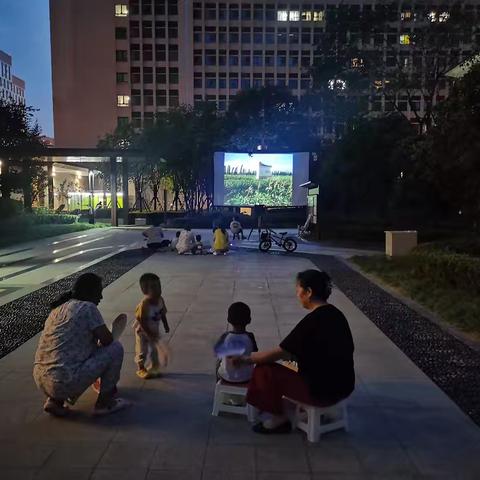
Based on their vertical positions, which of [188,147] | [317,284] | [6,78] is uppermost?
[6,78]

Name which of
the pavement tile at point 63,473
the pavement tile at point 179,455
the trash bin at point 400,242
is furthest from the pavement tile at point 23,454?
the trash bin at point 400,242

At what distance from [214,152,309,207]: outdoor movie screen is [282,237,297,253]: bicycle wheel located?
14.0 m

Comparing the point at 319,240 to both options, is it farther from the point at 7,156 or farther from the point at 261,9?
the point at 261,9

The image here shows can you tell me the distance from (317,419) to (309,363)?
0.44 metres

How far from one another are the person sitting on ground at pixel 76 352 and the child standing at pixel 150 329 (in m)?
0.99

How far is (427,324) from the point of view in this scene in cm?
805

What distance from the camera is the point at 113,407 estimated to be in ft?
14.9

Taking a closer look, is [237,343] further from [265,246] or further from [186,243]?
[265,246]

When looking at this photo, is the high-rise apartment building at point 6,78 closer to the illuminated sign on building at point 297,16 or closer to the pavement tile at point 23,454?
the illuminated sign on building at point 297,16

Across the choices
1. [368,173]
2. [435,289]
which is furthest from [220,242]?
[368,173]

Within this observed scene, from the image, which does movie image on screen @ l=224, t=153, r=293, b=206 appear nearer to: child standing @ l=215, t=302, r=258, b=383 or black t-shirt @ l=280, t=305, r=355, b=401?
child standing @ l=215, t=302, r=258, b=383

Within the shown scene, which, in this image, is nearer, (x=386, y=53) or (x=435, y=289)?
(x=435, y=289)

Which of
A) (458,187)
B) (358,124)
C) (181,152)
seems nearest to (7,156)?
(181,152)

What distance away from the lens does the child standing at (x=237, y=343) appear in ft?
14.4
